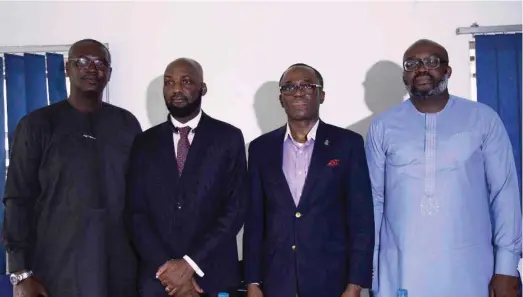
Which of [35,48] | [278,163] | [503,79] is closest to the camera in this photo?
[278,163]

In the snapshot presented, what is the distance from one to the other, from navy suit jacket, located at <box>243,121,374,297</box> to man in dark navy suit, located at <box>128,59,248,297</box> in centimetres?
11

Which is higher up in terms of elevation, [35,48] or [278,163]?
[35,48]

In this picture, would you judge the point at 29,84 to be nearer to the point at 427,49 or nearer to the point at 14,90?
the point at 14,90

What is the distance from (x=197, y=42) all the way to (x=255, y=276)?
180 cm

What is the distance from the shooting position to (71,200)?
7.76 ft

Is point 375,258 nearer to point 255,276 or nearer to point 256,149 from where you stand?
point 255,276

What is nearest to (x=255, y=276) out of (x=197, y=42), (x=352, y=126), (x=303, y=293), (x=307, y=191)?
(x=303, y=293)

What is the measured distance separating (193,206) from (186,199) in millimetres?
43

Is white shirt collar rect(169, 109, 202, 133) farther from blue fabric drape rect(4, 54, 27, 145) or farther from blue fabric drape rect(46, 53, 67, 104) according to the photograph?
blue fabric drape rect(4, 54, 27, 145)

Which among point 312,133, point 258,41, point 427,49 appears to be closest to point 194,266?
point 312,133

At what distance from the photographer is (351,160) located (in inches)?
87.1

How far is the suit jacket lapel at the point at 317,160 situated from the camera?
7.10ft

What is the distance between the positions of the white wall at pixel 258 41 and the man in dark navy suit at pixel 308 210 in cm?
110

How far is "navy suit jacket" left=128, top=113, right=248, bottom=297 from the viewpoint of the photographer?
2205 millimetres
